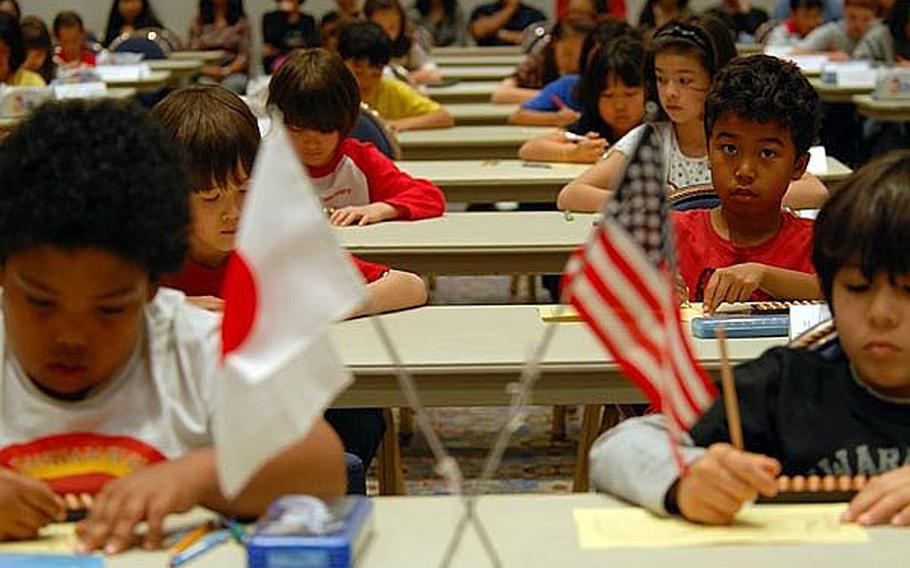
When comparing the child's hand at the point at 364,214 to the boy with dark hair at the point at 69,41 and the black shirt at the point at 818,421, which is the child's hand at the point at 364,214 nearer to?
the black shirt at the point at 818,421

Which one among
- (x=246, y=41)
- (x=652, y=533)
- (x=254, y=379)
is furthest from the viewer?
(x=246, y=41)

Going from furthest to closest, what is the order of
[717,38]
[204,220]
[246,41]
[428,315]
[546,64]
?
[246,41]
[546,64]
[717,38]
[428,315]
[204,220]

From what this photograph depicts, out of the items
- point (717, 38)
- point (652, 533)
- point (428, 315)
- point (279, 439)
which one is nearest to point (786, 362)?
point (652, 533)

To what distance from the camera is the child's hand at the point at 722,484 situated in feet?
5.11

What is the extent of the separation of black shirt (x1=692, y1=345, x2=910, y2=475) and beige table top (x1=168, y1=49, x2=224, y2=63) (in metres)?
9.41

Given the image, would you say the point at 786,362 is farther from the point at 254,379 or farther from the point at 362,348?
the point at 362,348

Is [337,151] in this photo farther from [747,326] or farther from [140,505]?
[140,505]

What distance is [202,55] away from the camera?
1121cm

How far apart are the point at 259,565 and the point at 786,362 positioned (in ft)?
2.25

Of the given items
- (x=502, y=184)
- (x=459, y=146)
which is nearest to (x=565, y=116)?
(x=459, y=146)

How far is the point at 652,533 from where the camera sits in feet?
5.25

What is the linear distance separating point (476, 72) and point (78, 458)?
26.8 ft

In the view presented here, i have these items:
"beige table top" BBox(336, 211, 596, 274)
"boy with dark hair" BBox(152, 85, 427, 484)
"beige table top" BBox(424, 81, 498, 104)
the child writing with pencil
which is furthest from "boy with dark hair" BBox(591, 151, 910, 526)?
"beige table top" BBox(424, 81, 498, 104)

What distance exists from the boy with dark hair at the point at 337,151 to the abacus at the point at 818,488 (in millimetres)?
2156
